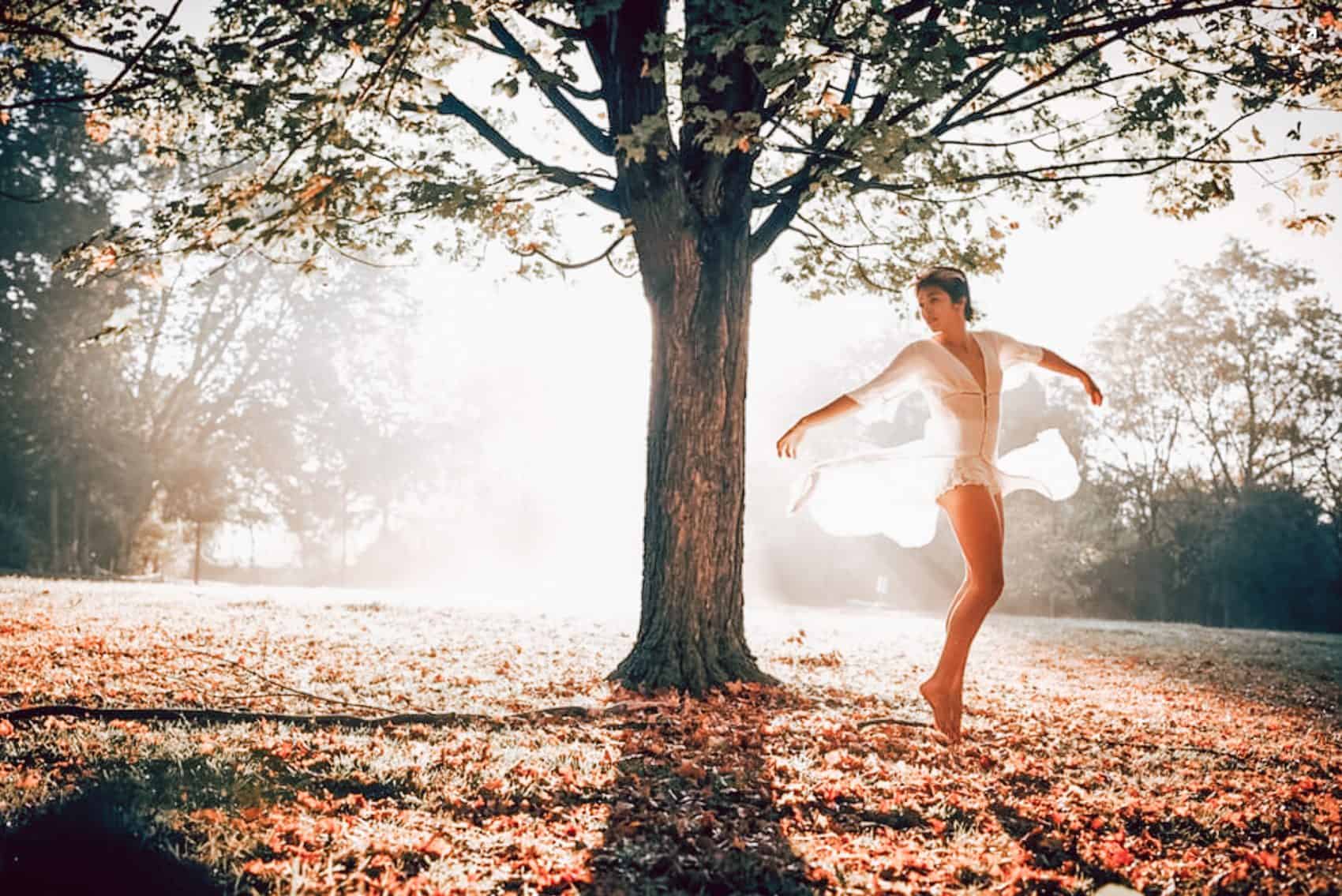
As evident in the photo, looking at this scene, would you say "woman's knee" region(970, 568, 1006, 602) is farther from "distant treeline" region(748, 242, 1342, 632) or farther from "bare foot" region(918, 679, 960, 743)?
"distant treeline" region(748, 242, 1342, 632)

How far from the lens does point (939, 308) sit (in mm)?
4910

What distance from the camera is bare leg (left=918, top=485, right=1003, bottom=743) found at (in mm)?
4648

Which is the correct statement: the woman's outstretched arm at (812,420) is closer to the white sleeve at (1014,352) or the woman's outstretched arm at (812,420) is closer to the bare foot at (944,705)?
the white sleeve at (1014,352)

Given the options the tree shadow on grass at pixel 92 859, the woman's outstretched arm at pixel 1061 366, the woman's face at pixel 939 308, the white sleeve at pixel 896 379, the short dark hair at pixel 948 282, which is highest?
the short dark hair at pixel 948 282

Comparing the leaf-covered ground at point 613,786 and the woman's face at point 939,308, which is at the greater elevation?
the woman's face at point 939,308

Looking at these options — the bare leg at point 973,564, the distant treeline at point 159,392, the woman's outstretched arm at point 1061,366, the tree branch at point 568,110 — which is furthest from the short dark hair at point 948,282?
the distant treeline at point 159,392

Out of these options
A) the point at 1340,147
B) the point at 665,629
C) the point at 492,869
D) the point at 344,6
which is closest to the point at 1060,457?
the point at 665,629

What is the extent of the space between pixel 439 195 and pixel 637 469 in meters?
36.9

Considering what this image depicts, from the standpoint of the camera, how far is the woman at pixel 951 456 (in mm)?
4691

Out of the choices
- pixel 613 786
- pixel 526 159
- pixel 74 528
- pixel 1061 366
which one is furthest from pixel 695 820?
pixel 74 528

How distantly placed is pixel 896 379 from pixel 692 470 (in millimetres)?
2554

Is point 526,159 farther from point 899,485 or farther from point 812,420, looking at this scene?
point 899,485

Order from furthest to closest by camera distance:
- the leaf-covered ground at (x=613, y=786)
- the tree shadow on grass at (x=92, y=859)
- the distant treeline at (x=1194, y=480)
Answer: the distant treeline at (x=1194, y=480)
the leaf-covered ground at (x=613, y=786)
the tree shadow on grass at (x=92, y=859)

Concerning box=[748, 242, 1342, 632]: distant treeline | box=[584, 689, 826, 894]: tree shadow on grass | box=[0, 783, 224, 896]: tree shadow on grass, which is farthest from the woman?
box=[748, 242, 1342, 632]: distant treeline
